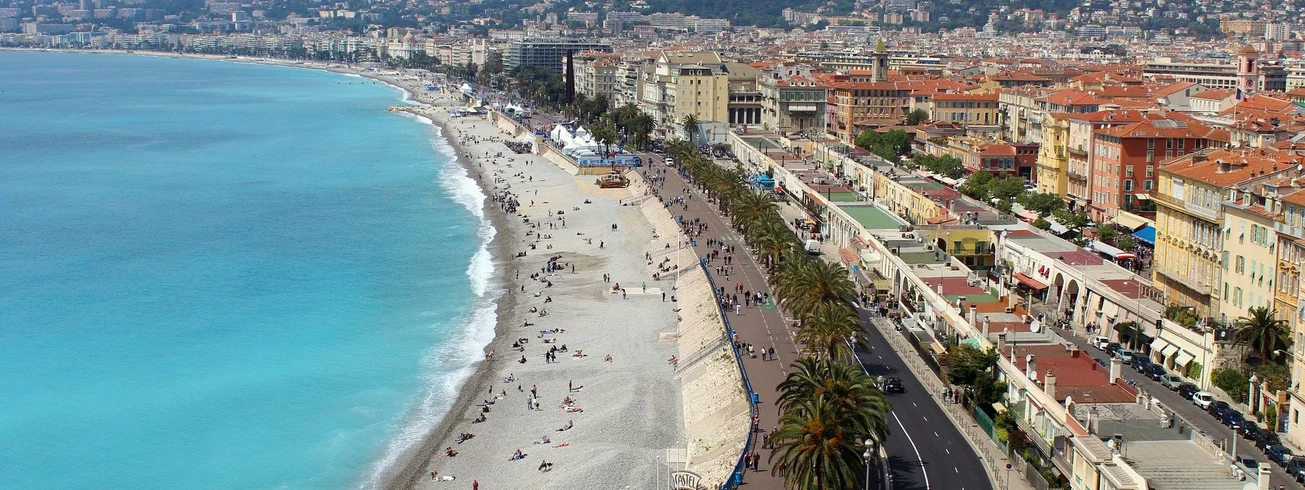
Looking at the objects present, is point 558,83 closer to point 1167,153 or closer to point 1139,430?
point 1167,153

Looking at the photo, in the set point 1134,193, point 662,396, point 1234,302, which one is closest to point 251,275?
point 662,396

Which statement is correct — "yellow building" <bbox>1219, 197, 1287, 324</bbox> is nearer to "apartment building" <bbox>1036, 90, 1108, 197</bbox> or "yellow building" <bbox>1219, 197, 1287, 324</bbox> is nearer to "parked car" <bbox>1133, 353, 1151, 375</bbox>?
"parked car" <bbox>1133, 353, 1151, 375</bbox>

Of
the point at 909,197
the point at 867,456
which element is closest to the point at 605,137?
the point at 909,197

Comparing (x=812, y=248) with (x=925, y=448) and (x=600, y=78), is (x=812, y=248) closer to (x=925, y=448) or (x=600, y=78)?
(x=925, y=448)

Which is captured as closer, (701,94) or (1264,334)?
(1264,334)

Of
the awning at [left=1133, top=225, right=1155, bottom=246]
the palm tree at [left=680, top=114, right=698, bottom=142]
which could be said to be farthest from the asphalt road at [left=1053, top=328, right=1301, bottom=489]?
the palm tree at [left=680, top=114, right=698, bottom=142]

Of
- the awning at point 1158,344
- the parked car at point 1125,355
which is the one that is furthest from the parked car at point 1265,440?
the parked car at point 1125,355
